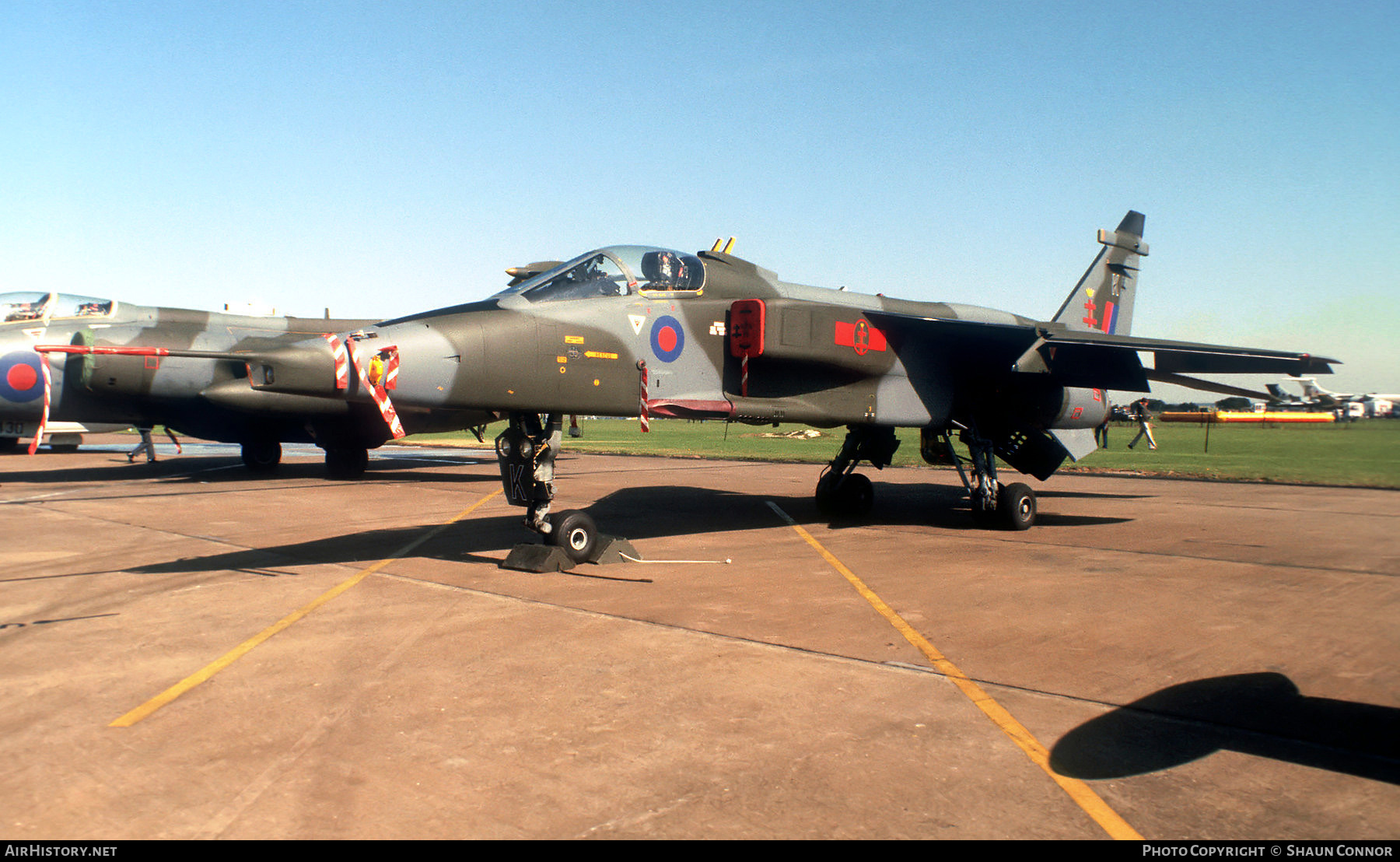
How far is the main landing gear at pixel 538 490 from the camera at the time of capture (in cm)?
856

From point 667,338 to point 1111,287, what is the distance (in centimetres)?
1131

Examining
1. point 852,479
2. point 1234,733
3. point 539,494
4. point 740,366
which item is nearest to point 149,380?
point 539,494

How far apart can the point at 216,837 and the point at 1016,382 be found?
11723mm

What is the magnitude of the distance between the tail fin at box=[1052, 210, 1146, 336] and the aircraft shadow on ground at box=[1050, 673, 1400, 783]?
39.6 feet

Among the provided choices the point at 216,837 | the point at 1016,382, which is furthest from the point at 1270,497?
the point at 216,837

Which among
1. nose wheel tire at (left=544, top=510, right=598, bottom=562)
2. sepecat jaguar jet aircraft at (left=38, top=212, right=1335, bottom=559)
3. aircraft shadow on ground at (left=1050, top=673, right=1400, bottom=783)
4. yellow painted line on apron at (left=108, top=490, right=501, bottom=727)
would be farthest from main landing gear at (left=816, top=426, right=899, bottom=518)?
aircraft shadow on ground at (left=1050, top=673, right=1400, bottom=783)

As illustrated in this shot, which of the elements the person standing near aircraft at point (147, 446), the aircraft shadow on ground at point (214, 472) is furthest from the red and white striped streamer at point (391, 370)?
the person standing near aircraft at point (147, 446)

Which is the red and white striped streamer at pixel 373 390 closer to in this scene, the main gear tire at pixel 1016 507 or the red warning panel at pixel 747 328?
the red warning panel at pixel 747 328

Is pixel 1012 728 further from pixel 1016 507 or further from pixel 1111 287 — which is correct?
pixel 1111 287

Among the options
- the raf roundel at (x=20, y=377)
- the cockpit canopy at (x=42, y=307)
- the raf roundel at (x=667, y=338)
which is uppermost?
the cockpit canopy at (x=42, y=307)

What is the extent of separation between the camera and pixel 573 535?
886 cm

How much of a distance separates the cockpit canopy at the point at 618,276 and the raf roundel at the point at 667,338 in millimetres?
329
